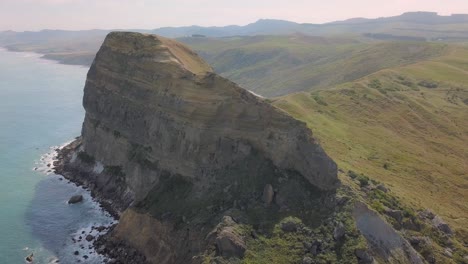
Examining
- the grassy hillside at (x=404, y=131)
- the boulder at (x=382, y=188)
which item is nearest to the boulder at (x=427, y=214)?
A: the grassy hillside at (x=404, y=131)

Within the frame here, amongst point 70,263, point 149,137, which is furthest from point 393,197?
point 70,263

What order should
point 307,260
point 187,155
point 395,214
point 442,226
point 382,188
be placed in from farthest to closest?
point 187,155, point 382,188, point 442,226, point 395,214, point 307,260

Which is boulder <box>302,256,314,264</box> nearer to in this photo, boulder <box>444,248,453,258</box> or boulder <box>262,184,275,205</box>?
boulder <box>262,184,275,205</box>

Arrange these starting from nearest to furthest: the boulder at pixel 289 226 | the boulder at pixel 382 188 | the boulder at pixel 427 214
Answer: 1. the boulder at pixel 289 226
2. the boulder at pixel 427 214
3. the boulder at pixel 382 188

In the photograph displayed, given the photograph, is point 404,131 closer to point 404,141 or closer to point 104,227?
point 404,141

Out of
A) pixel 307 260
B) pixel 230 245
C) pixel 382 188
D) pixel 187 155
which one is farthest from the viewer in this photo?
pixel 187 155

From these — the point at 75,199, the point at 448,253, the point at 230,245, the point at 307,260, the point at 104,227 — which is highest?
the point at 230,245

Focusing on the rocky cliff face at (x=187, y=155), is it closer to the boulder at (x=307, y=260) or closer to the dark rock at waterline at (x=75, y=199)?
the dark rock at waterline at (x=75, y=199)

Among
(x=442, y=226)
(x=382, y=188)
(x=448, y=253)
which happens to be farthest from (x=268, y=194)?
(x=442, y=226)
